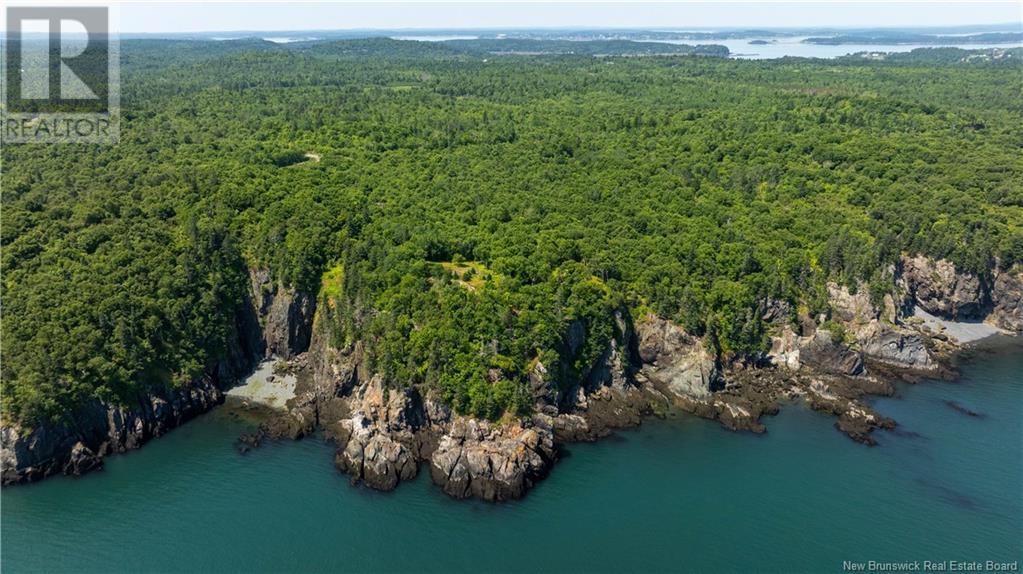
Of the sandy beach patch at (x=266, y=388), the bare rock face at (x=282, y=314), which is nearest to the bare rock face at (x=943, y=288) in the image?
the bare rock face at (x=282, y=314)

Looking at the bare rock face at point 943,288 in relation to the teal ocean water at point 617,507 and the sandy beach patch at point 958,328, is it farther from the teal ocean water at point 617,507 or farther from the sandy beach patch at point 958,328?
the teal ocean water at point 617,507

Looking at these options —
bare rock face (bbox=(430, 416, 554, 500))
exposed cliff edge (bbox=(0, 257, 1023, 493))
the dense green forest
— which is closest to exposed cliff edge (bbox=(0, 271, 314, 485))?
exposed cliff edge (bbox=(0, 257, 1023, 493))

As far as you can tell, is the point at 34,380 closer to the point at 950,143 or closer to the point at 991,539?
the point at 991,539

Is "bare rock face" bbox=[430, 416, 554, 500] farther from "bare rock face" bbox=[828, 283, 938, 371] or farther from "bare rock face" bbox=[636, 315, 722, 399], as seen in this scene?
"bare rock face" bbox=[828, 283, 938, 371]

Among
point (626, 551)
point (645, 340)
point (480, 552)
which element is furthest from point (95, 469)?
point (645, 340)

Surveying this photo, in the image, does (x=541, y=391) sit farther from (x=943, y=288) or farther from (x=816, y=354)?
(x=943, y=288)

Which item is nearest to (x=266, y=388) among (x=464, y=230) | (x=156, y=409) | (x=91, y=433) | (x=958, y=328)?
(x=156, y=409)
